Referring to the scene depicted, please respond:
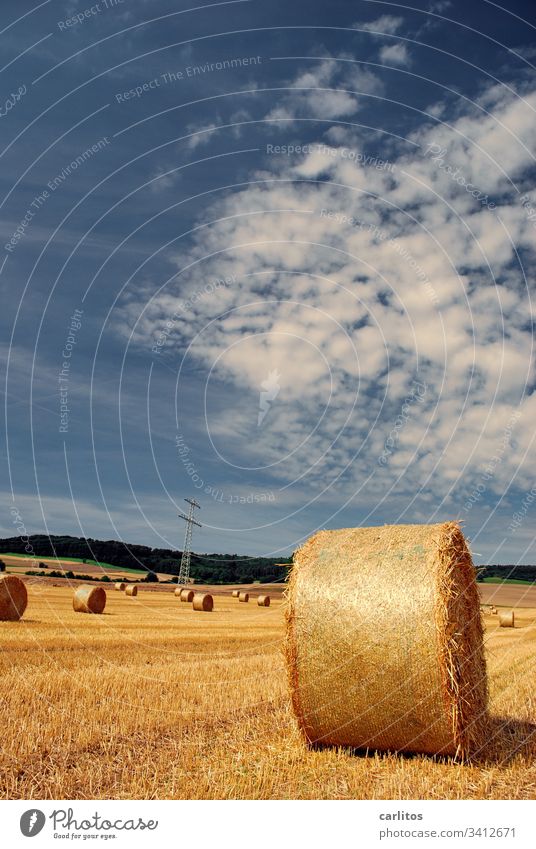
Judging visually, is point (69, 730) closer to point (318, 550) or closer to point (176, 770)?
point (176, 770)

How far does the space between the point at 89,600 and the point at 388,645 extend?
21.3 meters

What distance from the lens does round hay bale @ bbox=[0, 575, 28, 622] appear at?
20.5 m

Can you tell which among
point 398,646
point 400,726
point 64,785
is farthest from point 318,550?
point 64,785

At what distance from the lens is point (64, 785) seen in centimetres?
586

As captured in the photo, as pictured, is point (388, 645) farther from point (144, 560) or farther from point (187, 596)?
point (144, 560)

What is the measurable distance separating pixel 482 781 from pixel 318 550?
127 inches

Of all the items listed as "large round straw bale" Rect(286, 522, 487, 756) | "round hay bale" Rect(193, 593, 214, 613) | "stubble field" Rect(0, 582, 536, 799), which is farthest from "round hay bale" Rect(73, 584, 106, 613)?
"large round straw bale" Rect(286, 522, 487, 756)

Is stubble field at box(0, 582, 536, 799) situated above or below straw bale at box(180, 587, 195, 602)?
above
